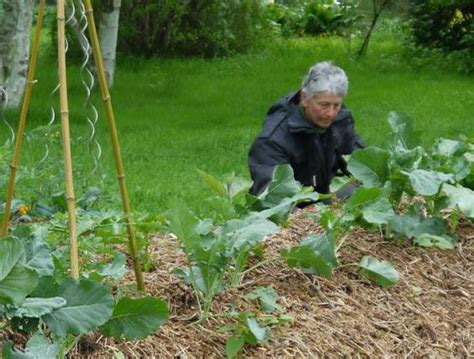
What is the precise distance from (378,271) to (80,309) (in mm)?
1500

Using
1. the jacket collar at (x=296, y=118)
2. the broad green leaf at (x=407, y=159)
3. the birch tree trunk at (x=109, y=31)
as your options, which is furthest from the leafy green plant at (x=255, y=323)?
the birch tree trunk at (x=109, y=31)

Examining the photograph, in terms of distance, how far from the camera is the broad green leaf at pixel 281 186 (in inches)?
173

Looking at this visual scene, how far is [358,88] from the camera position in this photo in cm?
1653

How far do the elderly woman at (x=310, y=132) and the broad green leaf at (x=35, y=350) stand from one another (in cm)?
315

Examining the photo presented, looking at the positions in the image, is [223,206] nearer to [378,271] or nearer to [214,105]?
[378,271]

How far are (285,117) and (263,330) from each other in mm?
3132

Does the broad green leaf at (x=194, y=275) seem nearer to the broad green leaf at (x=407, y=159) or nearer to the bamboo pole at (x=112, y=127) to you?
the bamboo pole at (x=112, y=127)

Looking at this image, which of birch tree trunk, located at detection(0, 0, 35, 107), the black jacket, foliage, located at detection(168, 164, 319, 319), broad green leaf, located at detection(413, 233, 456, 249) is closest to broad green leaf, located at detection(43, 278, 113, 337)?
foliage, located at detection(168, 164, 319, 319)

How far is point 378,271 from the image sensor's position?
429 cm

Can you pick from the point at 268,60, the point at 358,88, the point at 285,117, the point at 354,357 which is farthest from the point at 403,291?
the point at 268,60

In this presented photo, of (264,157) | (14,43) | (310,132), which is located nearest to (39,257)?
(264,157)

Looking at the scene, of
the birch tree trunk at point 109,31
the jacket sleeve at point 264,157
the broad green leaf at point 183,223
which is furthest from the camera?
the birch tree trunk at point 109,31

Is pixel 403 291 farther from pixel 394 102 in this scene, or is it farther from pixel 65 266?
pixel 394 102

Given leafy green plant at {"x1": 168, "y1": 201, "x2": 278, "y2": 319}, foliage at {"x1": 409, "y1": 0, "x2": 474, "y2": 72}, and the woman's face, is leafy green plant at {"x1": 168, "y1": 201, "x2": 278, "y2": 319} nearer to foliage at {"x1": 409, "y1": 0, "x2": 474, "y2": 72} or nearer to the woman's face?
the woman's face
